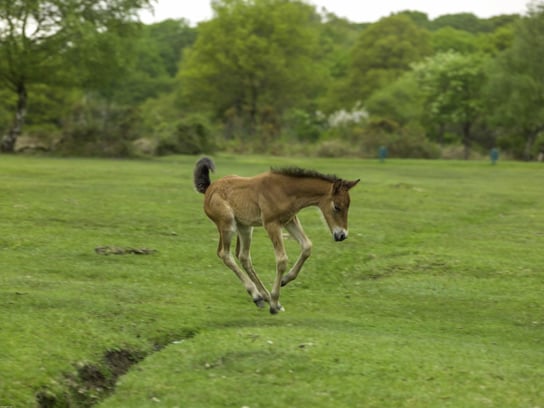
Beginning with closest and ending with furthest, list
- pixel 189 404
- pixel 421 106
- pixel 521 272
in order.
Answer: pixel 189 404 → pixel 521 272 → pixel 421 106

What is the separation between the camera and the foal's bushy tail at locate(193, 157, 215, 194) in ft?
43.9

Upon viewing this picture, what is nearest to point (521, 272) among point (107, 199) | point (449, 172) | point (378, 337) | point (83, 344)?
point (378, 337)

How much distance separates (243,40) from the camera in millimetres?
82188

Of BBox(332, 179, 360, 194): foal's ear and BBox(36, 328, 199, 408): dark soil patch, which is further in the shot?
BBox(332, 179, 360, 194): foal's ear

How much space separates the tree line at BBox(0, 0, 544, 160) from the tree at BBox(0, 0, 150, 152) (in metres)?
0.09

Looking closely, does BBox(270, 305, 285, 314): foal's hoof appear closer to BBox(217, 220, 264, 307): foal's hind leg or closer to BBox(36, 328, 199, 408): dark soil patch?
BBox(217, 220, 264, 307): foal's hind leg

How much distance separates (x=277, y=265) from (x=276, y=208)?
872 millimetres

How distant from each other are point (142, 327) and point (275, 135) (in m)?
63.3

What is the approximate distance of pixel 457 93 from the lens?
3209 inches

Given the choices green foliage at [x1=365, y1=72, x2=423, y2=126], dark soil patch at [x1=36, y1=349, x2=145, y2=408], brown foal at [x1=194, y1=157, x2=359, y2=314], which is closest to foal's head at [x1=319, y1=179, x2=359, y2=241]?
brown foal at [x1=194, y1=157, x2=359, y2=314]

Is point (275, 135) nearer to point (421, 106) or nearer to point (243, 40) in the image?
point (243, 40)

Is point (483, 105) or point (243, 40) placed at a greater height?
point (243, 40)

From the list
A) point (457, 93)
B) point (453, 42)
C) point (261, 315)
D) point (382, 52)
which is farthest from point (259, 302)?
point (453, 42)

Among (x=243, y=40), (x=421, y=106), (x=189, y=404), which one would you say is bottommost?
(x=189, y=404)
